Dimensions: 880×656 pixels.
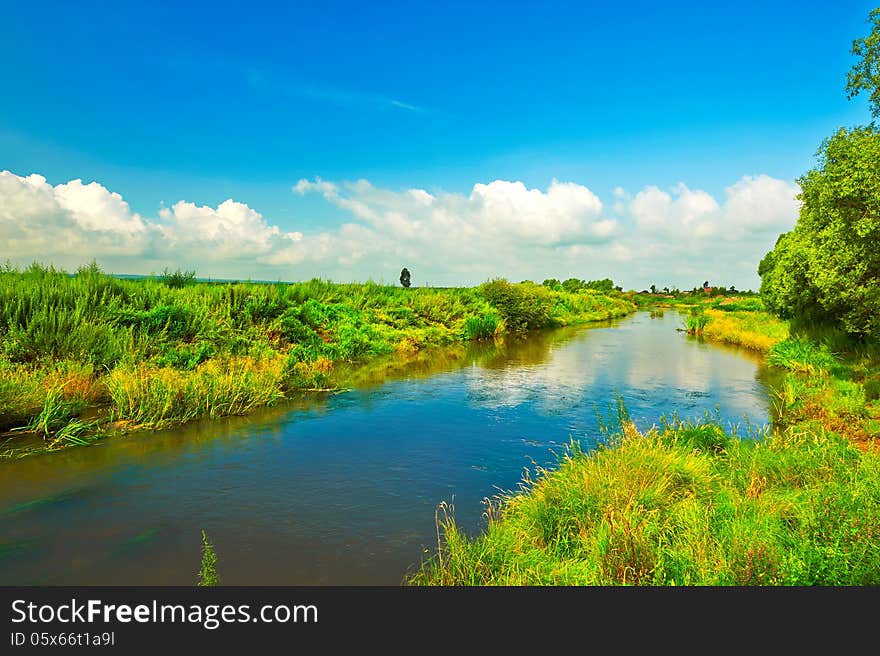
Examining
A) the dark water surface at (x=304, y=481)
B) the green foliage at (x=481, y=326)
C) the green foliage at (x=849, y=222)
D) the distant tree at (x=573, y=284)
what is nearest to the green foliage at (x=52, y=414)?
the dark water surface at (x=304, y=481)

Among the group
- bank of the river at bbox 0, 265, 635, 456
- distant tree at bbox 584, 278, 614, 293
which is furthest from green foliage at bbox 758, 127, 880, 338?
distant tree at bbox 584, 278, 614, 293

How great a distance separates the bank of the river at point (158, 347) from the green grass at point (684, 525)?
8.53 meters

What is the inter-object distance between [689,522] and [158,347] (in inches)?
637

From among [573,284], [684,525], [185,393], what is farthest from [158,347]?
[573,284]

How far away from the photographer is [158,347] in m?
16.4

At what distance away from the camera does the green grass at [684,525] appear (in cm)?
477

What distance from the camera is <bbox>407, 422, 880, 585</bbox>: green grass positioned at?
477 cm

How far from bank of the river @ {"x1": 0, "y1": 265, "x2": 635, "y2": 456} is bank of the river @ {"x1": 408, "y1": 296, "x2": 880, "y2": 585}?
8565 millimetres

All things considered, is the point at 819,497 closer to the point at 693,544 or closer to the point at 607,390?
the point at 693,544

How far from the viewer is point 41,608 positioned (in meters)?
4.23

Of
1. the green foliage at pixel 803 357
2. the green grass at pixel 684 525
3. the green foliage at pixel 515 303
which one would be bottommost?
the green grass at pixel 684 525

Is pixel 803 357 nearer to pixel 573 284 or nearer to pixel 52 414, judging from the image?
pixel 52 414

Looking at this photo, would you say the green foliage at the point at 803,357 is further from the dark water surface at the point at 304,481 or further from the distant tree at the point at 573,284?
the distant tree at the point at 573,284

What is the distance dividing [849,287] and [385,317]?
2149 centimetres
